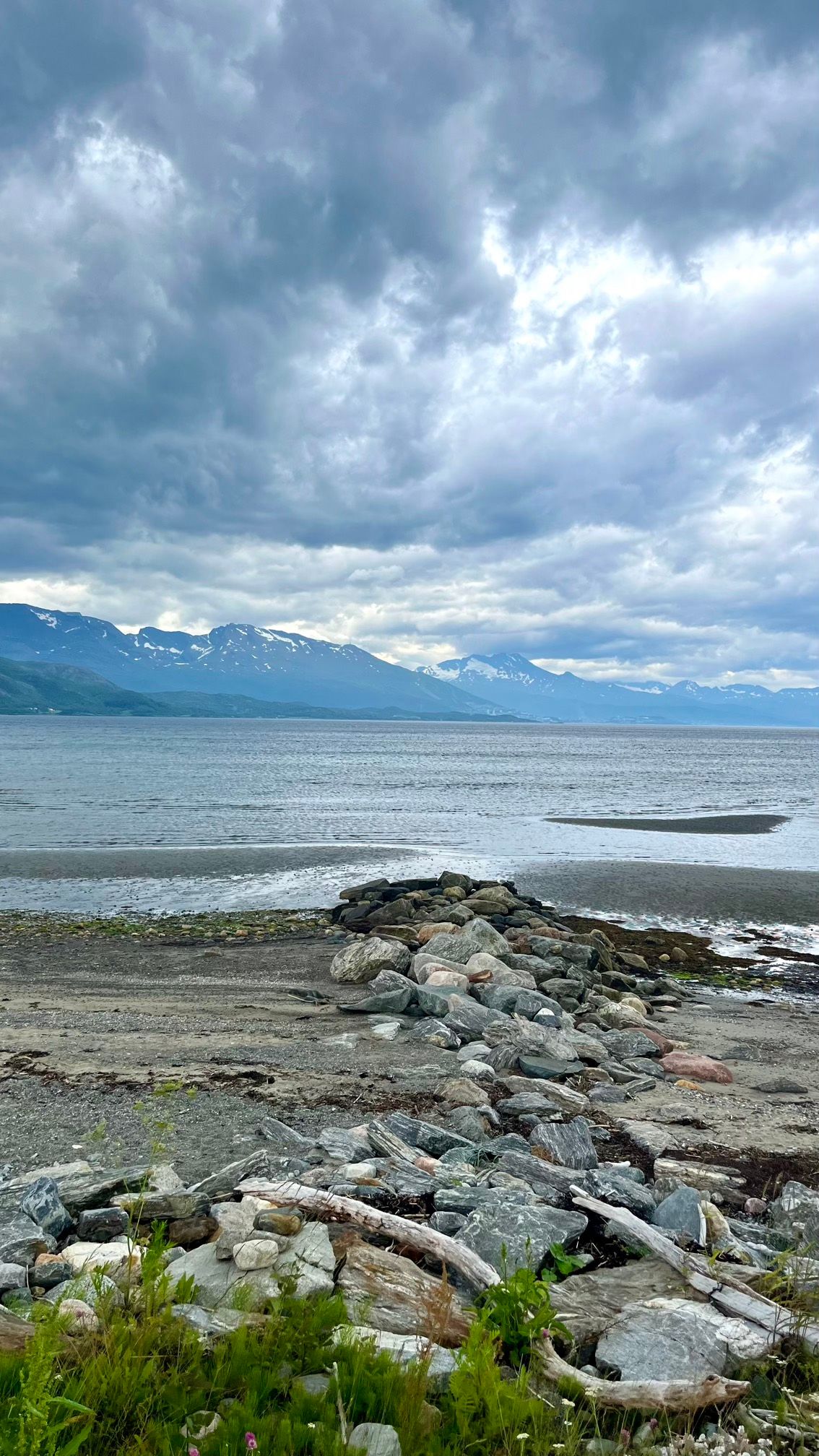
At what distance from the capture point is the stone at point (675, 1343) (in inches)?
156

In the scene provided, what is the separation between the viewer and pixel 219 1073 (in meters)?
9.31

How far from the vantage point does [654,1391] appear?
378 cm

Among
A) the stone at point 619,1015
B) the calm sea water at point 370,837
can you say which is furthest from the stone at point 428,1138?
the calm sea water at point 370,837

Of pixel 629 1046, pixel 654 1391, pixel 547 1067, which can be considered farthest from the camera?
pixel 629 1046

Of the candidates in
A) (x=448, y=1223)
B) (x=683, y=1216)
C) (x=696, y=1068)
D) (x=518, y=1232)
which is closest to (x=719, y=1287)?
(x=683, y=1216)

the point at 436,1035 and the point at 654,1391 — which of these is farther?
the point at 436,1035

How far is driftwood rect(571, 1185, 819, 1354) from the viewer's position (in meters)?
4.17

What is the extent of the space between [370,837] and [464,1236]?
3640 cm

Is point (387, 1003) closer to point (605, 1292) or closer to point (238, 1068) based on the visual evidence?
point (238, 1068)

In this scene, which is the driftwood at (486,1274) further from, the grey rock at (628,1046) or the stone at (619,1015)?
the stone at (619,1015)

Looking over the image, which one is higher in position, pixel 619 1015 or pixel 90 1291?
pixel 90 1291

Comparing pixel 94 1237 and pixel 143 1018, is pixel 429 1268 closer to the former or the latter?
pixel 94 1237

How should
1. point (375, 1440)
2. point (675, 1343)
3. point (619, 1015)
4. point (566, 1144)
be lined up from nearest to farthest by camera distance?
point (375, 1440)
point (675, 1343)
point (566, 1144)
point (619, 1015)

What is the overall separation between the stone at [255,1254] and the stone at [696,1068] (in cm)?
746
